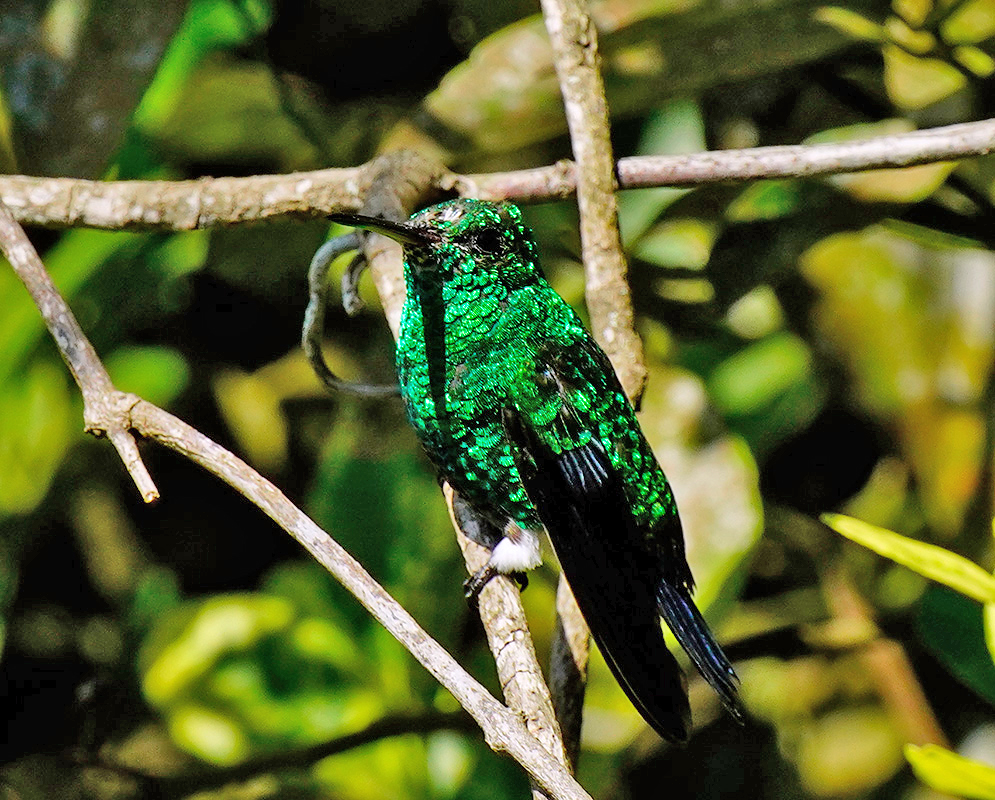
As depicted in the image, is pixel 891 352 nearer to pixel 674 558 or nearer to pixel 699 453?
pixel 699 453

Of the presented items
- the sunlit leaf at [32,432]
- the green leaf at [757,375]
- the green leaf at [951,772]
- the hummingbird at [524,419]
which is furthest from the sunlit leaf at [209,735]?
the green leaf at [951,772]

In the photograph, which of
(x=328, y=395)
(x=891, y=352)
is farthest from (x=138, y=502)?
(x=891, y=352)

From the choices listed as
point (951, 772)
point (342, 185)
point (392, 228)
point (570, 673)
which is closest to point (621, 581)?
point (570, 673)

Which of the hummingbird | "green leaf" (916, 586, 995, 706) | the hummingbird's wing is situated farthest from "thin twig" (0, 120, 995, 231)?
"green leaf" (916, 586, 995, 706)

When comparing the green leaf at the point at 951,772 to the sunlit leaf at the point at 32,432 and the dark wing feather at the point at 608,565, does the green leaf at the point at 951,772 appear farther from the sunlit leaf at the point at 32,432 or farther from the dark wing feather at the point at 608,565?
the sunlit leaf at the point at 32,432

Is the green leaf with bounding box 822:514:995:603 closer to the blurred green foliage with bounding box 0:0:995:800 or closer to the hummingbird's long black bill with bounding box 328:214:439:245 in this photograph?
the hummingbird's long black bill with bounding box 328:214:439:245

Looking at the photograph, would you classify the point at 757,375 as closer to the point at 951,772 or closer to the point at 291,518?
the point at 951,772
